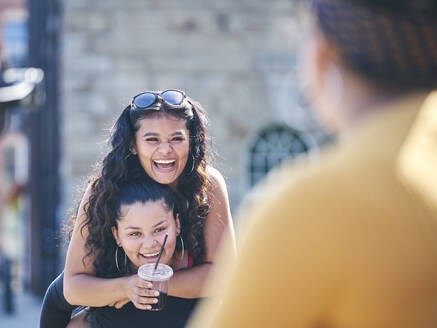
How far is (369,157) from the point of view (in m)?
0.96

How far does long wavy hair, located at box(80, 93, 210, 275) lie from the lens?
7.04 feet

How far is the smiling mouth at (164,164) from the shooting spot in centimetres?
220

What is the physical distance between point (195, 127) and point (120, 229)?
0.49 meters

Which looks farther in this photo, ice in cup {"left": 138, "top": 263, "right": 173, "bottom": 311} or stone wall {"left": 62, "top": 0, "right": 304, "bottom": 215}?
stone wall {"left": 62, "top": 0, "right": 304, "bottom": 215}

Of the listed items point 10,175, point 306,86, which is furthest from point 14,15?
point 306,86

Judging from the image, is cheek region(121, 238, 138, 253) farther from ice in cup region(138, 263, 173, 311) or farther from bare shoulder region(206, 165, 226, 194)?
bare shoulder region(206, 165, 226, 194)

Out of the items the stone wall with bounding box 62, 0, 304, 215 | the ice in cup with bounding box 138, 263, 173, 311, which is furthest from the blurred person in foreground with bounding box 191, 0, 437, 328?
the stone wall with bounding box 62, 0, 304, 215

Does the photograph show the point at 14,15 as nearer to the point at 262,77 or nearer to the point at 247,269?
the point at 262,77

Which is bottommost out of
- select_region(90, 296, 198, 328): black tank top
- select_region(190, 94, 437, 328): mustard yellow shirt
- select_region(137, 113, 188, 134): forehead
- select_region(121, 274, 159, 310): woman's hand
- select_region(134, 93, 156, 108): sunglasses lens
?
select_region(90, 296, 198, 328): black tank top

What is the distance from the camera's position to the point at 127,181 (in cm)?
222

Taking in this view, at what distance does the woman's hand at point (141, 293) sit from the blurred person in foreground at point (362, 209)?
0.97 m

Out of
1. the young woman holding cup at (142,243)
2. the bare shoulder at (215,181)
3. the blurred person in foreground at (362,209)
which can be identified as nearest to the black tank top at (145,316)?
the young woman holding cup at (142,243)

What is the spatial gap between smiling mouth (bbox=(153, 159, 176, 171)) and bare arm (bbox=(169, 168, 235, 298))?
0.18 meters

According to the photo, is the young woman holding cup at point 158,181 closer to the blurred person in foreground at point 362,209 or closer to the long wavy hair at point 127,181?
the long wavy hair at point 127,181
